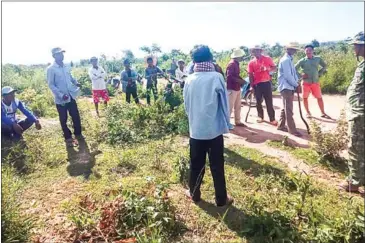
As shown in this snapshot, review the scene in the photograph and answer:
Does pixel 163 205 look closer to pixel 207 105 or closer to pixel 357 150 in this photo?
pixel 207 105

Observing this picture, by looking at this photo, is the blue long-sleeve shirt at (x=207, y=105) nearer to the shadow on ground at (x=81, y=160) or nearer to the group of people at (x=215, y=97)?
the group of people at (x=215, y=97)

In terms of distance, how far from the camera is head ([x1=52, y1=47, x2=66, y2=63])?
5441mm

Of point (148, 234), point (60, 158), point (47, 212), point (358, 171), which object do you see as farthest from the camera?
point (60, 158)

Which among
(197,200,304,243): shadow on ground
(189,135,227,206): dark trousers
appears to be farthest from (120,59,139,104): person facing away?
(197,200,304,243): shadow on ground

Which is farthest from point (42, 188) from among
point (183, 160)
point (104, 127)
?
point (104, 127)

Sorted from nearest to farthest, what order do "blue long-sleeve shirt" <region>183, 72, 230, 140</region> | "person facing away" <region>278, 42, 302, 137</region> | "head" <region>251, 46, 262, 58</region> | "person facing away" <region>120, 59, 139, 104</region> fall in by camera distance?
"blue long-sleeve shirt" <region>183, 72, 230, 140</region>
"person facing away" <region>278, 42, 302, 137</region>
"head" <region>251, 46, 262, 58</region>
"person facing away" <region>120, 59, 139, 104</region>

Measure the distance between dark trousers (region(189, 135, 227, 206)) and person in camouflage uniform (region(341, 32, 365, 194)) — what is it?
4.47 feet

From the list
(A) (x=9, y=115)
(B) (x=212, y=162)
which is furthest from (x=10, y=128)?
(B) (x=212, y=162)

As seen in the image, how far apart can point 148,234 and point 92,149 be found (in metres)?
2.94

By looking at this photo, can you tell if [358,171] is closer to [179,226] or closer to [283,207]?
[283,207]

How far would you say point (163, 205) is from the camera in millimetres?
3166

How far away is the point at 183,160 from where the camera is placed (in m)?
4.23

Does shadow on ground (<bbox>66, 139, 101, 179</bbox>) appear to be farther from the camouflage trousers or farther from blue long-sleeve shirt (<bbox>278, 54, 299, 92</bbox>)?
blue long-sleeve shirt (<bbox>278, 54, 299, 92</bbox>)

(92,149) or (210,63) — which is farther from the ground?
(210,63)
